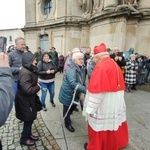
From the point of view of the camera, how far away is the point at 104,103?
228 centimetres

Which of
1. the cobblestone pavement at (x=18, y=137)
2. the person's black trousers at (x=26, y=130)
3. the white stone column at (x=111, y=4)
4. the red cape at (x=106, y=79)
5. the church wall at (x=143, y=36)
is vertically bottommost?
the cobblestone pavement at (x=18, y=137)

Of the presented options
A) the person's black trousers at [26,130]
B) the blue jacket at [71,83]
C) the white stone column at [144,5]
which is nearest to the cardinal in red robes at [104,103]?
the blue jacket at [71,83]

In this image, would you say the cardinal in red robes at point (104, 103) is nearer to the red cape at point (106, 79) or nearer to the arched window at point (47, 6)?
the red cape at point (106, 79)

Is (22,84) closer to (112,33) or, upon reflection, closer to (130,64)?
(130,64)

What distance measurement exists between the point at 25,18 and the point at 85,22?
28.2ft

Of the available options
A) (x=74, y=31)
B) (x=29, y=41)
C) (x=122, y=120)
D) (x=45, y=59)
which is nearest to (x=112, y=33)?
(x=74, y=31)

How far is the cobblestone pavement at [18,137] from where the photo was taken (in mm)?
2793

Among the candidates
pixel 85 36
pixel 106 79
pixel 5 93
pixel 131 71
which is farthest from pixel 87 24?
pixel 5 93

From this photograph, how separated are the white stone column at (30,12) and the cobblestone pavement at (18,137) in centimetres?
1537

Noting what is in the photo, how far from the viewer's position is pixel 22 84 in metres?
2.56

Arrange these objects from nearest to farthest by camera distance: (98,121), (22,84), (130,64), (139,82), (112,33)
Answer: (98,121) → (22,84) → (130,64) → (139,82) → (112,33)

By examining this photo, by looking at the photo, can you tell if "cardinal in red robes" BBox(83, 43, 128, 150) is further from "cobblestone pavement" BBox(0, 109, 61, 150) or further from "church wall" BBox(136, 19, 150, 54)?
"church wall" BBox(136, 19, 150, 54)

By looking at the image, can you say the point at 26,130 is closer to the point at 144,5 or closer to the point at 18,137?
the point at 18,137

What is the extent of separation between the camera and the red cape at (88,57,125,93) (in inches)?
86.2
